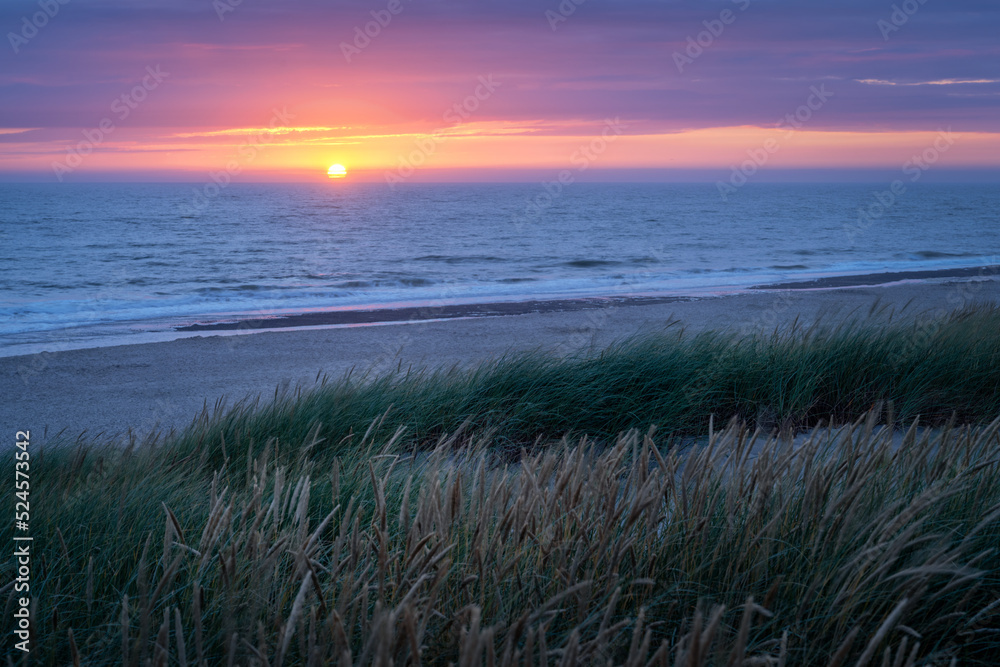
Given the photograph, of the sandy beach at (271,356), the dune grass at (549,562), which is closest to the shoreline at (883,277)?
the sandy beach at (271,356)

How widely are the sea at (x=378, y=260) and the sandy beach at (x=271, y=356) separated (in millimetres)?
3010

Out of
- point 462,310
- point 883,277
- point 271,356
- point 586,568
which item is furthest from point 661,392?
point 883,277

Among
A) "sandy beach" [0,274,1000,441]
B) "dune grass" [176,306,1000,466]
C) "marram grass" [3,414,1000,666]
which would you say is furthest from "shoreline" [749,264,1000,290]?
"marram grass" [3,414,1000,666]

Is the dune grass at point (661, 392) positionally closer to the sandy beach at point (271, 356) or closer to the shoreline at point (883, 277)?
the sandy beach at point (271, 356)

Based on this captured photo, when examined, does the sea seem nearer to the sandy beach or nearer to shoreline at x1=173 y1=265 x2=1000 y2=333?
shoreline at x1=173 y1=265 x2=1000 y2=333

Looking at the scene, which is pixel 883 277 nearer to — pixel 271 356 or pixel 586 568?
pixel 271 356

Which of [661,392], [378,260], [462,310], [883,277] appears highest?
[661,392]

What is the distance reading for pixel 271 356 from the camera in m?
10.6

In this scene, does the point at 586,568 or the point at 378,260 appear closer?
the point at 586,568

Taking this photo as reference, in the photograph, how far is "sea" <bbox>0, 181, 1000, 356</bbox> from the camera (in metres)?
18.4

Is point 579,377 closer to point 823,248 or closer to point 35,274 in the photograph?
point 35,274

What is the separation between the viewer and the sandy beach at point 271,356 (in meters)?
7.59

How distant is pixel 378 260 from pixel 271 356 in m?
20.6

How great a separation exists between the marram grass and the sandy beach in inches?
130
